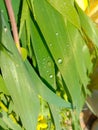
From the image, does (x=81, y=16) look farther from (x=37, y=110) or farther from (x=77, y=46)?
(x=37, y=110)

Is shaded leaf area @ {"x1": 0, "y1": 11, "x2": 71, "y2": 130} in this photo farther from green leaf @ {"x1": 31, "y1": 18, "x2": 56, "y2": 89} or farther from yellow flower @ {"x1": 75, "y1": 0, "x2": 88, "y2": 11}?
yellow flower @ {"x1": 75, "y1": 0, "x2": 88, "y2": 11}

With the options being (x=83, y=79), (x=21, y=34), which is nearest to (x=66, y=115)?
(x=83, y=79)

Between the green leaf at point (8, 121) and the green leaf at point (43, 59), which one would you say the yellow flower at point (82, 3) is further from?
the green leaf at point (8, 121)

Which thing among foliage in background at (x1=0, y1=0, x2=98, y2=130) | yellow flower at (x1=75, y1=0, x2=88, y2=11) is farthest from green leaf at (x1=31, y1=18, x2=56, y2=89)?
yellow flower at (x1=75, y1=0, x2=88, y2=11)

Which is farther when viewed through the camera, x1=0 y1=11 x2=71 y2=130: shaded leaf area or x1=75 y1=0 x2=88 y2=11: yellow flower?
x1=75 y1=0 x2=88 y2=11: yellow flower

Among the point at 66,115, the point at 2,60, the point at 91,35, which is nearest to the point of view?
the point at 2,60

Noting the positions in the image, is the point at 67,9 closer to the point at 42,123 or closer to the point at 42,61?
the point at 42,61

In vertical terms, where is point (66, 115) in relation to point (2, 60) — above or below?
below

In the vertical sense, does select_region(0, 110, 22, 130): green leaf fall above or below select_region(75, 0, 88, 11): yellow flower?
below
